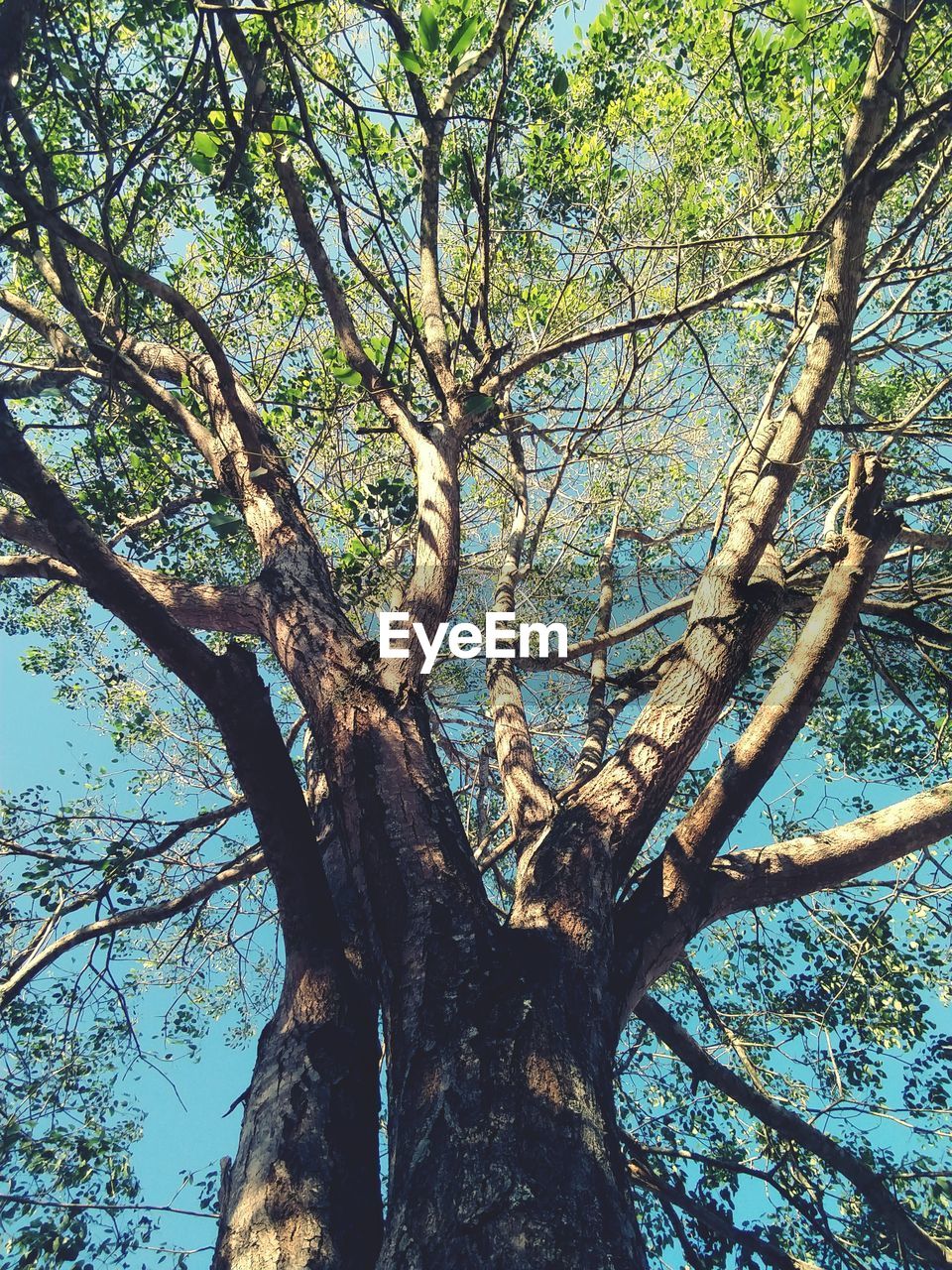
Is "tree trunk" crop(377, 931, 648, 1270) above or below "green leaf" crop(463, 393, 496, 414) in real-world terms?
below

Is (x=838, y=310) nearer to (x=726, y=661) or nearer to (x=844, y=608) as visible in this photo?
(x=844, y=608)

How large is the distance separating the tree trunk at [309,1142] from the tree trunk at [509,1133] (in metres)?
0.17

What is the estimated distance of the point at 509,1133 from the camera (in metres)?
1.51

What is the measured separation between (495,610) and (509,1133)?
2.71m

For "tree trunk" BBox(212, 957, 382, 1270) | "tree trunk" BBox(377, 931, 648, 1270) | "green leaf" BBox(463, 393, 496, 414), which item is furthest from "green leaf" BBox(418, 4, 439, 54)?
"tree trunk" BBox(212, 957, 382, 1270)

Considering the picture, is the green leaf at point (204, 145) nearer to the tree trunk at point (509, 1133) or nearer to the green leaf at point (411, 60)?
the green leaf at point (411, 60)

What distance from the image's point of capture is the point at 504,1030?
1687mm

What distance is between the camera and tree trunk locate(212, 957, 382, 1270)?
1568 mm

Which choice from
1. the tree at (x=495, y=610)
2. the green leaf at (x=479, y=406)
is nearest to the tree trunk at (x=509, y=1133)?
the tree at (x=495, y=610)

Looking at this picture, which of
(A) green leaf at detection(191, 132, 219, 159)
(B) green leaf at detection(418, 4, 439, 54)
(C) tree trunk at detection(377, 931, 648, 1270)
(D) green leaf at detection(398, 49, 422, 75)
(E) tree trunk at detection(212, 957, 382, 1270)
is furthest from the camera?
(A) green leaf at detection(191, 132, 219, 159)

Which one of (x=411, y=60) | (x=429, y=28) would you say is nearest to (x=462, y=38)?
(x=429, y=28)

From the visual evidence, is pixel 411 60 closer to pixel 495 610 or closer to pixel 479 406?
pixel 479 406

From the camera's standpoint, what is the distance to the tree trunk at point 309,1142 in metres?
1.57

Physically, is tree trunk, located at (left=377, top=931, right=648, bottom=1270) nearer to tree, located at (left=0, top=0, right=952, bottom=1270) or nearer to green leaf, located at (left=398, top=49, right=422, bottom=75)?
tree, located at (left=0, top=0, right=952, bottom=1270)
